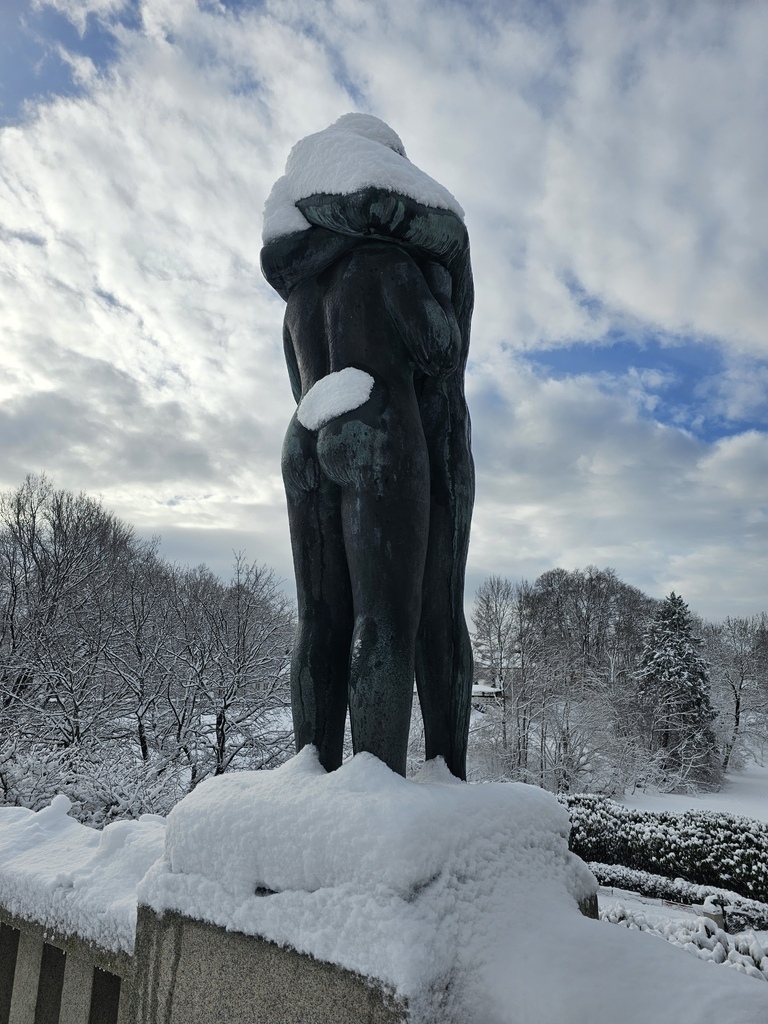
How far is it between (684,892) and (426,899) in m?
11.2

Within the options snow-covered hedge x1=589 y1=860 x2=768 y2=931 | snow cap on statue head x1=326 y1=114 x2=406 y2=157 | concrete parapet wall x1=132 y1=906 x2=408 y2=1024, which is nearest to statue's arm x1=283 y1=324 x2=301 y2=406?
snow cap on statue head x1=326 y1=114 x2=406 y2=157

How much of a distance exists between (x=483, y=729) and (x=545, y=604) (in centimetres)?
2041

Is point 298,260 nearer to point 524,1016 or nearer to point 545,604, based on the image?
point 524,1016

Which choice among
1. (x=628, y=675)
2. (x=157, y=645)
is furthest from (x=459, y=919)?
(x=628, y=675)

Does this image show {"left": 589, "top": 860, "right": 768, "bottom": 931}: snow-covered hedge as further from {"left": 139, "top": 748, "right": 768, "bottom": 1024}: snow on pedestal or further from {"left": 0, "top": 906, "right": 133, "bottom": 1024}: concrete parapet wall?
{"left": 139, "top": 748, "right": 768, "bottom": 1024}: snow on pedestal

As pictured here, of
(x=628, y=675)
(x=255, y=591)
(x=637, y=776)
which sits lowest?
(x=637, y=776)

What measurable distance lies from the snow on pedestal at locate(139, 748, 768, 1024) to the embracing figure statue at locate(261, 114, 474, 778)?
0.32m

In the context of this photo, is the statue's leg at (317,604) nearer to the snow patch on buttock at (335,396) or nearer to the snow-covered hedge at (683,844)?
the snow patch on buttock at (335,396)

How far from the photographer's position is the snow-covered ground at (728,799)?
75.3 feet

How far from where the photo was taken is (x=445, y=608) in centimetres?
240

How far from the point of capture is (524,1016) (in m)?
1.36

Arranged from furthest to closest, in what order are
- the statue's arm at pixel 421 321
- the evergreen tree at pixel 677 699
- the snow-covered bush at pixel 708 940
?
the evergreen tree at pixel 677 699 < the snow-covered bush at pixel 708 940 < the statue's arm at pixel 421 321

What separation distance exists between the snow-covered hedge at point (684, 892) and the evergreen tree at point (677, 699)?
16338 millimetres

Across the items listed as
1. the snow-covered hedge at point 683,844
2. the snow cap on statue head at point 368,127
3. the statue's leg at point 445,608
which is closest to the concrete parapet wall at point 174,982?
the statue's leg at point 445,608
